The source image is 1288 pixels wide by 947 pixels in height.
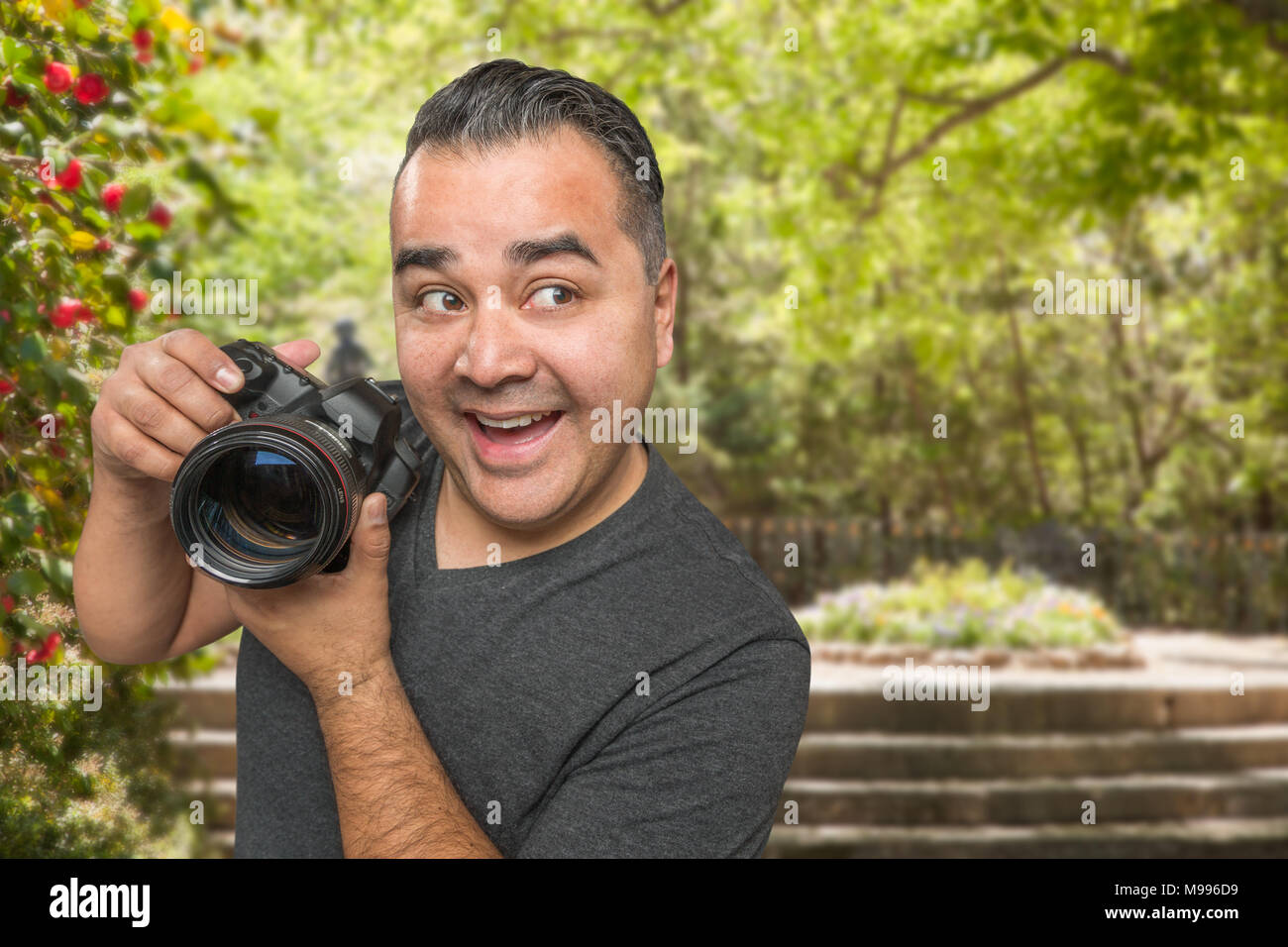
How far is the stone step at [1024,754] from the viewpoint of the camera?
5531 mm

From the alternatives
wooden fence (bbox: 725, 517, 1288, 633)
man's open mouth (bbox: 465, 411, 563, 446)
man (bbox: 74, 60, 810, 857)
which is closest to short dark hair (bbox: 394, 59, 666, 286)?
man (bbox: 74, 60, 810, 857)

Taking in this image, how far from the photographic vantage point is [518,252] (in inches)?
45.9

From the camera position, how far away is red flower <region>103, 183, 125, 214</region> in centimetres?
156

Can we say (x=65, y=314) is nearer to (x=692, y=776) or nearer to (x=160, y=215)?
(x=160, y=215)

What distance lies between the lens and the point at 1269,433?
11.2 metres

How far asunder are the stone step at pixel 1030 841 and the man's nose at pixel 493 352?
4235 millimetres

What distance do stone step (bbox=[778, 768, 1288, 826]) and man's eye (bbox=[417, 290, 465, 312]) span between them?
14.5 feet

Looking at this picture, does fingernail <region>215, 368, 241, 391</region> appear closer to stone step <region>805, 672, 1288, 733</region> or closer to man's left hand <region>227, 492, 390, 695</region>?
man's left hand <region>227, 492, 390, 695</region>

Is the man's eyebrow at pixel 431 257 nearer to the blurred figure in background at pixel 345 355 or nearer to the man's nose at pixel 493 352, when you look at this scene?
the man's nose at pixel 493 352

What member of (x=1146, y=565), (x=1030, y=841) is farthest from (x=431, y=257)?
(x=1146, y=565)

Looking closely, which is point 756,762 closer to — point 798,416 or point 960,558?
point 960,558

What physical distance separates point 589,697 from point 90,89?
1.11 meters

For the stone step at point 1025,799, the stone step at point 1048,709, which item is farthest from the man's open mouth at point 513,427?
the stone step at point 1048,709

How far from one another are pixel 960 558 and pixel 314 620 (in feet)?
31.3
